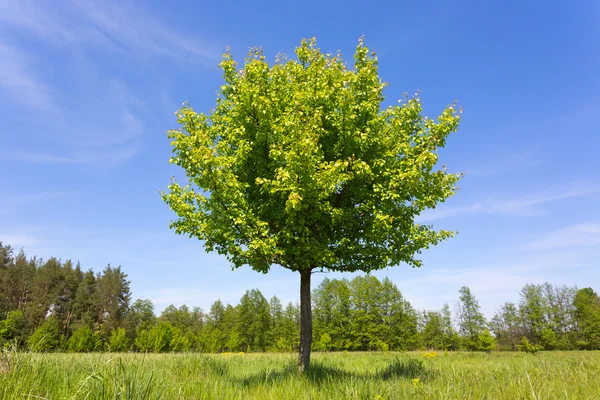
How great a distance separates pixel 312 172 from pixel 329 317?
66129 millimetres

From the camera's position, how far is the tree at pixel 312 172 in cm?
972

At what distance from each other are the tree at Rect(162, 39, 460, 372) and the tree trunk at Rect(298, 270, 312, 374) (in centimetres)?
4

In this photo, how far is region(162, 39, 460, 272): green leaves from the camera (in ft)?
31.9

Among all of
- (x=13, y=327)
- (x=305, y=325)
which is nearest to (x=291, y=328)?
(x=13, y=327)

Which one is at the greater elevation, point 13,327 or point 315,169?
point 315,169

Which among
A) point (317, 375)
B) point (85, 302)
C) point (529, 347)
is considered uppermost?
point (85, 302)

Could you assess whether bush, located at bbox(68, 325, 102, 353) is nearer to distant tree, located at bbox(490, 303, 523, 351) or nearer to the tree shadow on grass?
the tree shadow on grass

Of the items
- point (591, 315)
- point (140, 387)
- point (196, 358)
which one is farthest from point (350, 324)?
point (140, 387)

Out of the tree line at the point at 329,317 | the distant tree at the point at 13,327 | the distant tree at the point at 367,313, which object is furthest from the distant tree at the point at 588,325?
the distant tree at the point at 13,327

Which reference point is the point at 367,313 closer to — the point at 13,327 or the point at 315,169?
the point at 13,327

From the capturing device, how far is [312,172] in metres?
9.05

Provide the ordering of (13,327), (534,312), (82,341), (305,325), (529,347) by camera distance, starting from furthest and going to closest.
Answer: (534,312) → (529,347) → (13,327) → (82,341) → (305,325)

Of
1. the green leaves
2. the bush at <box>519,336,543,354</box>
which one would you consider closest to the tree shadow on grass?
the green leaves

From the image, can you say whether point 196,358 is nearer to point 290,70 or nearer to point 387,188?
point 387,188
